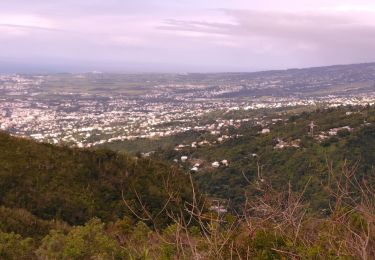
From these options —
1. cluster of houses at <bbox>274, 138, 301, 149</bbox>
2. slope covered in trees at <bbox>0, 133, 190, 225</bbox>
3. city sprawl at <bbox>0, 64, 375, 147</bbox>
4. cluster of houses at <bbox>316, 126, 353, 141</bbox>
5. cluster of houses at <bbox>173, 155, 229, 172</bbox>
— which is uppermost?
slope covered in trees at <bbox>0, 133, 190, 225</bbox>

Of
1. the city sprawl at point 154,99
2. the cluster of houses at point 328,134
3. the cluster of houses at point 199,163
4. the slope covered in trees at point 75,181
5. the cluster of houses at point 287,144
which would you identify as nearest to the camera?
the slope covered in trees at point 75,181

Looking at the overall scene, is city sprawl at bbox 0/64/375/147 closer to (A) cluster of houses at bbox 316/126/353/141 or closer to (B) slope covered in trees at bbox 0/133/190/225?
(A) cluster of houses at bbox 316/126/353/141

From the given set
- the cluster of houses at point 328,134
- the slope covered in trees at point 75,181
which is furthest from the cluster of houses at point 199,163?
the slope covered in trees at point 75,181

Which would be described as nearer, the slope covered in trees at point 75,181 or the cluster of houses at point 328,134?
the slope covered in trees at point 75,181

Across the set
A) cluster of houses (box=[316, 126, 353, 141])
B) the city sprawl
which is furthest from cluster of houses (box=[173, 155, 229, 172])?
the city sprawl

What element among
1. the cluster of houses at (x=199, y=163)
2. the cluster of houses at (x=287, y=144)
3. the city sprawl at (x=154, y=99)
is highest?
the cluster of houses at (x=287, y=144)

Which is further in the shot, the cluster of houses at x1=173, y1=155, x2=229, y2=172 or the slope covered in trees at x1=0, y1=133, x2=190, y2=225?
the cluster of houses at x1=173, y1=155, x2=229, y2=172

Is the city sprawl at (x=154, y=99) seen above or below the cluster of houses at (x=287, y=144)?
below

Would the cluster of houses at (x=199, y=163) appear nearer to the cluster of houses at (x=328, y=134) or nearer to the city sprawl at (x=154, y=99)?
the cluster of houses at (x=328, y=134)

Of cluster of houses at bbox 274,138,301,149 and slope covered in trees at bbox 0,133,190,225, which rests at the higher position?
slope covered in trees at bbox 0,133,190,225

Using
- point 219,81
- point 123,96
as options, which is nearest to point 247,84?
point 219,81

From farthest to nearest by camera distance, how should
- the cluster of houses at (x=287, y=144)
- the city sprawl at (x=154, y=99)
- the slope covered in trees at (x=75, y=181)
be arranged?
the city sprawl at (x=154, y=99) < the cluster of houses at (x=287, y=144) < the slope covered in trees at (x=75, y=181)

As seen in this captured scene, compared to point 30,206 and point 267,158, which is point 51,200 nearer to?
Answer: point 30,206
